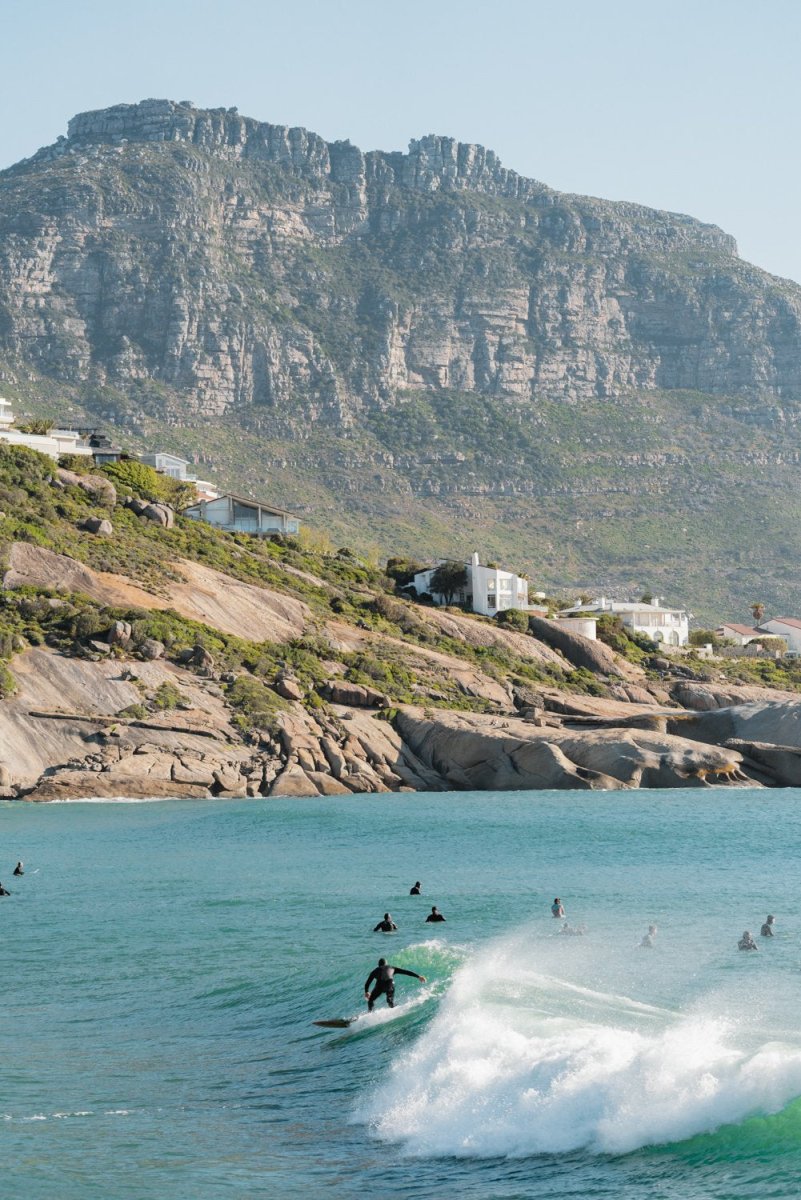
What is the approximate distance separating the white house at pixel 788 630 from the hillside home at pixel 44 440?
7274 centimetres

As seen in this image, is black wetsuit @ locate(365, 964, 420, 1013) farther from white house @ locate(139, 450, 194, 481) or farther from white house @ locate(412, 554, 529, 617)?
white house @ locate(139, 450, 194, 481)

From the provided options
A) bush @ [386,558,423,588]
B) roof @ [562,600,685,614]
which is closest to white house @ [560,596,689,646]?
roof @ [562,600,685,614]

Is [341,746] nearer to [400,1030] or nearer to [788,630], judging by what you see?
[400,1030]

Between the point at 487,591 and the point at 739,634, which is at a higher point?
the point at 487,591

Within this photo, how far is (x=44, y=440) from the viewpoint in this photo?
124625 mm

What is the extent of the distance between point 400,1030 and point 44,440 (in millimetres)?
103045

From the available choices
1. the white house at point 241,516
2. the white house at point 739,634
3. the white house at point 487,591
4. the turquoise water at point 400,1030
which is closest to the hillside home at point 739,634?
the white house at point 739,634

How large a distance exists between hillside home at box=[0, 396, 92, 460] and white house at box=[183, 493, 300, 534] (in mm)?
9977

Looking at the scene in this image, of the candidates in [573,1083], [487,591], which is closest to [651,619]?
[487,591]

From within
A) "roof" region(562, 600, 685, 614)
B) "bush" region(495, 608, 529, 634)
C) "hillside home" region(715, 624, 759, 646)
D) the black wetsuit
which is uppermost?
"roof" region(562, 600, 685, 614)

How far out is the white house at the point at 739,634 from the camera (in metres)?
158

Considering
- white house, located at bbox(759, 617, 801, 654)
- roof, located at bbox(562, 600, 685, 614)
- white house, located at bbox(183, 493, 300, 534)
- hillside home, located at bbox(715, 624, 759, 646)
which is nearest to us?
white house, located at bbox(183, 493, 300, 534)

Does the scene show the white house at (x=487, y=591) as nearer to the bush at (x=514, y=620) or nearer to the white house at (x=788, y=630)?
the bush at (x=514, y=620)

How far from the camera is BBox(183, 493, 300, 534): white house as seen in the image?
12762cm
